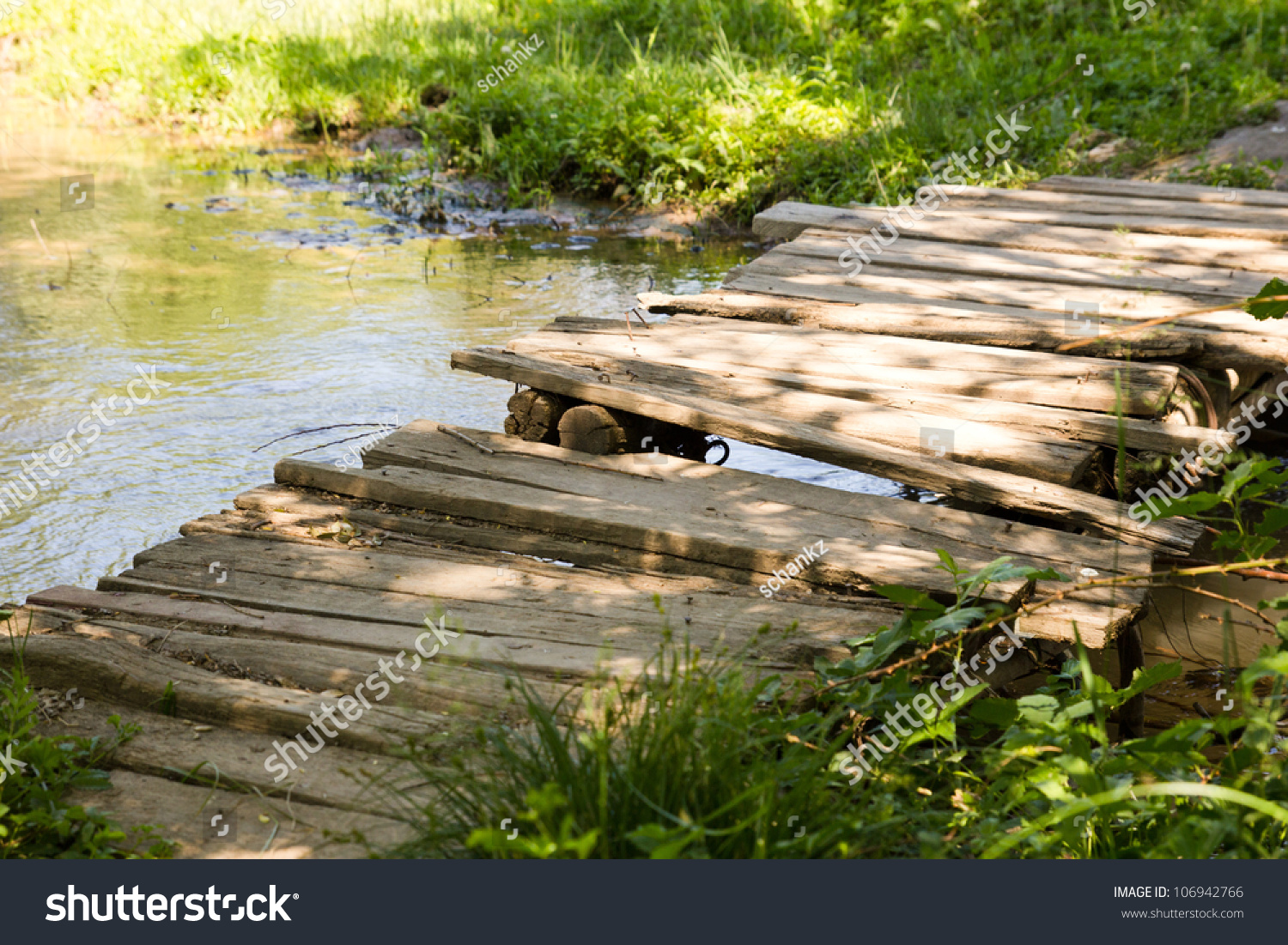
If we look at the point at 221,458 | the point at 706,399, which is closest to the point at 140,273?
the point at 221,458

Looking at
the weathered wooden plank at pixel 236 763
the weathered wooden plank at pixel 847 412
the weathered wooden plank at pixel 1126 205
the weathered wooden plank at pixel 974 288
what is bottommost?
the weathered wooden plank at pixel 236 763

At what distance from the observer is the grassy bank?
906 centimetres

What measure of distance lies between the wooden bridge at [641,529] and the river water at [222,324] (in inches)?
39.1

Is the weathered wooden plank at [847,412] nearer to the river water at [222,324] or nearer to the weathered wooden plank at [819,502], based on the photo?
the weathered wooden plank at [819,502]

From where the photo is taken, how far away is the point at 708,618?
3004 mm

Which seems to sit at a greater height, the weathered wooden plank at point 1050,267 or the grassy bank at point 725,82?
the grassy bank at point 725,82

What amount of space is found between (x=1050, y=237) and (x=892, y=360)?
81.7 inches

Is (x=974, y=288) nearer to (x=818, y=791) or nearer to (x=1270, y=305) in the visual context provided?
(x=1270, y=305)

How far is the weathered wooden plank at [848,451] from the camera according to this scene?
3.44m

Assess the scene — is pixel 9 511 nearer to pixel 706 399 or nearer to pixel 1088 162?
pixel 706 399

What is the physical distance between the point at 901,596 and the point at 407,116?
11.0 metres

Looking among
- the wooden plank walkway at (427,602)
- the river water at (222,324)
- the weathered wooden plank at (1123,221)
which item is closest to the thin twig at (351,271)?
the river water at (222,324)

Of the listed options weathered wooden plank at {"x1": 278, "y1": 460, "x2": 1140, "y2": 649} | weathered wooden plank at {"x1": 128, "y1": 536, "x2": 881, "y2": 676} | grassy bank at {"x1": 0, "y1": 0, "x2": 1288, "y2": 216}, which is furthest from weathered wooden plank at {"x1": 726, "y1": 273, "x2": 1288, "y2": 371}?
grassy bank at {"x1": 0, "y1": 0, "x2": 1288, "y2": 216}

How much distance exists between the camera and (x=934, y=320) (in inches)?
194
